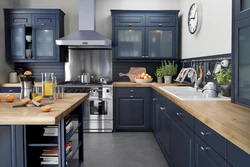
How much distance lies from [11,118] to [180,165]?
1619 millimetres

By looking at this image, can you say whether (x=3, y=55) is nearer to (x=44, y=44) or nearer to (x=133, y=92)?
(x=44, y=44)

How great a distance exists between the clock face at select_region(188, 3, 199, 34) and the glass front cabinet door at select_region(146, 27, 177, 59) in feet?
2.43

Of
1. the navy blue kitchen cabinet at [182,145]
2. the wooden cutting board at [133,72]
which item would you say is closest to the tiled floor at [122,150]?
the navy blue kitchen cabinet at [182,145]

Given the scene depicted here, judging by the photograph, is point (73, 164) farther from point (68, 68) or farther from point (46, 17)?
point (46, 17)

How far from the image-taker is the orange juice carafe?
268 cm

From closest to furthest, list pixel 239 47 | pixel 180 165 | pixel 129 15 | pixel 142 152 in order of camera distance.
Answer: pixel 239 47 < pixel 180 165 < pixel 142 152 < pixel 129 15

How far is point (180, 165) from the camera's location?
8.48 ft

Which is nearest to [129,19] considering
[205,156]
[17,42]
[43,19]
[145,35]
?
[145,35]

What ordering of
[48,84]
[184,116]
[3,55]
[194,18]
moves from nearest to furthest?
[184,116] < [48,84] < [194,18] < [3,55]

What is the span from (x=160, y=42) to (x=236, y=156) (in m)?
4.23

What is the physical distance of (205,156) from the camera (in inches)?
70.6

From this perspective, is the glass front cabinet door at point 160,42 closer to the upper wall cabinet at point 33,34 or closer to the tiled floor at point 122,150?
the tiled floor at point 122,150

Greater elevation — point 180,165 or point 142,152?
point 180,165

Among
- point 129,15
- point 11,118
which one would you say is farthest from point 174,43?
point 11,118
